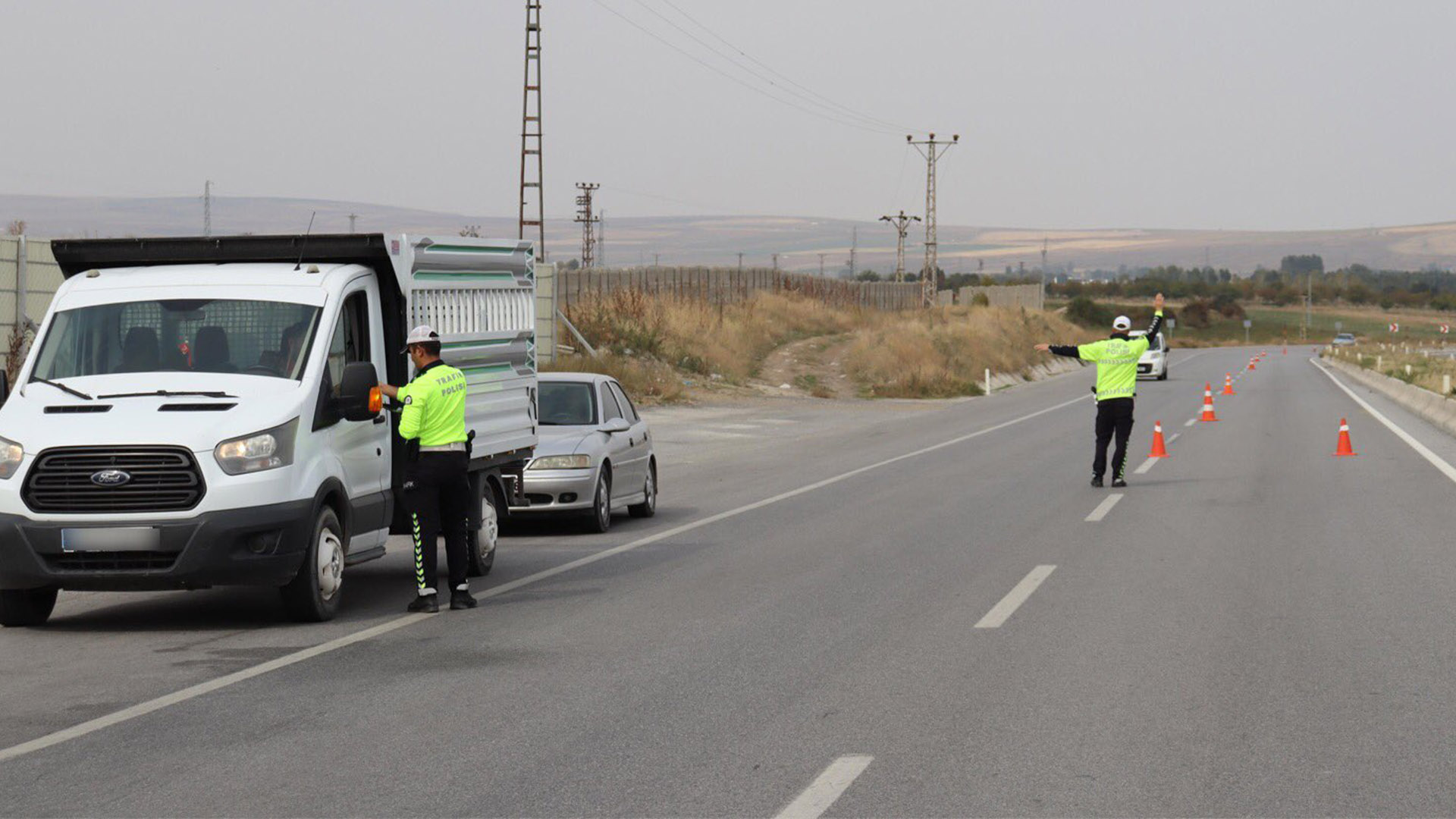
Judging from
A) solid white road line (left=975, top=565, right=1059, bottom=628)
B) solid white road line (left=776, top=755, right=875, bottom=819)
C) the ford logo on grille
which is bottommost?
solid white road line (left=975, top=565, right=1059, bottom=628)

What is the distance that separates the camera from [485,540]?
12.3 metres

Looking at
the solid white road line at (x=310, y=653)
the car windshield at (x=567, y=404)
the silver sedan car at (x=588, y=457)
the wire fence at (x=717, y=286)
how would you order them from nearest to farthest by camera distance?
the solid white road line at (x=310, y=653)
the silver sedan car at (x=588, y=457)
the car windshield at (x=567, y=404)
the wire fence at (x=717, y=286)

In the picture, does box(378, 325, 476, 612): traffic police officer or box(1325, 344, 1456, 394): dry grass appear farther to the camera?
box(1325, 344, 1456, 394): dry grass

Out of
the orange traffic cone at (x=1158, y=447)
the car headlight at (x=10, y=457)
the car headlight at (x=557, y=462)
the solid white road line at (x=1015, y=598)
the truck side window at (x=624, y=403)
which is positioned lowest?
the orange traffic cone at (x=1158, y=447)

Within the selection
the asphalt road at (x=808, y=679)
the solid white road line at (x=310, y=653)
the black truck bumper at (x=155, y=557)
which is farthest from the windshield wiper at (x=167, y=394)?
the solid white road line at (x=310, y=653)

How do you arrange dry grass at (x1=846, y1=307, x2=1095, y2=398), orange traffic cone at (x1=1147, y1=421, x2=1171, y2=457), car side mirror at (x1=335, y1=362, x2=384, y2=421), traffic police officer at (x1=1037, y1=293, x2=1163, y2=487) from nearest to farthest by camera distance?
car side mirror at (x1=335, y1=362, x2=384, y2=421)
traffic police officer at (x1=1037, y1=293, x2=1163, y2=487)
orange traffic cone at (x1=1147, y1=421, x2=1171, y2=457)
dry grass at (x1=846, y1=307, x2=1095, y2=398)

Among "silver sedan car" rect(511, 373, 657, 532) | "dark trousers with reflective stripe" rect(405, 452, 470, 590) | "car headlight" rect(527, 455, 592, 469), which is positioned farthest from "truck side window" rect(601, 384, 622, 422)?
"dark trousers with reflective stripe" rect(405, 452, 470, 590)

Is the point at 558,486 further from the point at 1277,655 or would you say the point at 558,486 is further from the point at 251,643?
the point at 1277,655

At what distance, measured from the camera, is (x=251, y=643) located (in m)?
9.38

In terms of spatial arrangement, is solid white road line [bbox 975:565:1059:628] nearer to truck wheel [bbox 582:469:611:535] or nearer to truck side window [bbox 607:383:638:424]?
truck wheel [bbox 582:469:611:535]

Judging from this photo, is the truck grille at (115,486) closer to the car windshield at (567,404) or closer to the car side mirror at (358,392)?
the car side mirror at (358,392)

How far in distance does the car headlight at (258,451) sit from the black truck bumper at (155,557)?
0.25 metres

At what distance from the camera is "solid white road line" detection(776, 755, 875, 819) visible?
223 inches

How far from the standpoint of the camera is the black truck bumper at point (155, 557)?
364 inches
